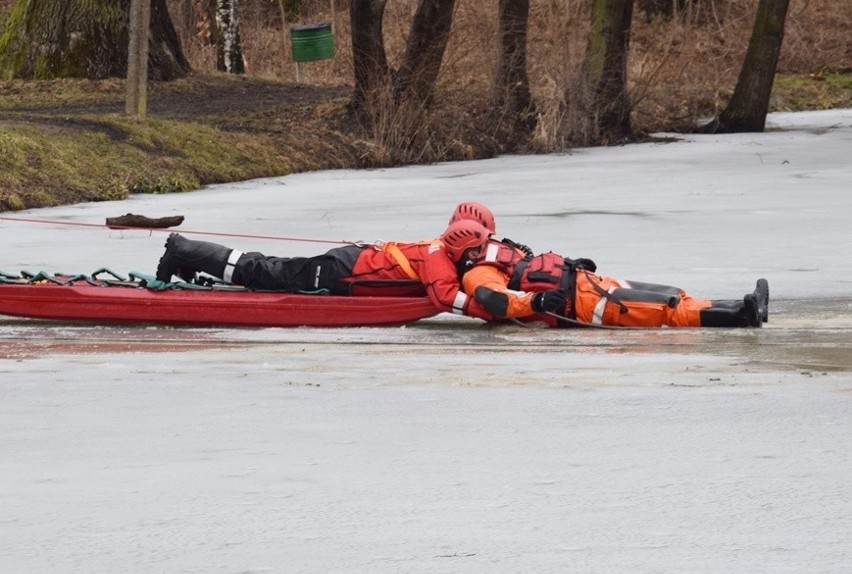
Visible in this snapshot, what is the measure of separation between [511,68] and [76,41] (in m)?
6.75

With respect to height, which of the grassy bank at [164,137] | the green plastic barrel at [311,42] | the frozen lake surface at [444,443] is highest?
the green plastic barrel at [311,42]

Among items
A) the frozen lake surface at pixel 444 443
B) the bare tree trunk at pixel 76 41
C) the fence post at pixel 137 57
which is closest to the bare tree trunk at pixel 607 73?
the fence post at pixel 137 57

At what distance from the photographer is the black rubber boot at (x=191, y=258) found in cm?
898

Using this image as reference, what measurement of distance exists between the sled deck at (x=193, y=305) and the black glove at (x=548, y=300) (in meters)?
0.68

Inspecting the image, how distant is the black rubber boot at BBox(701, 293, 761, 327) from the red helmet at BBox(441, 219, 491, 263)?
47.9 inches

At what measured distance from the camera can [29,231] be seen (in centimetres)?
1304

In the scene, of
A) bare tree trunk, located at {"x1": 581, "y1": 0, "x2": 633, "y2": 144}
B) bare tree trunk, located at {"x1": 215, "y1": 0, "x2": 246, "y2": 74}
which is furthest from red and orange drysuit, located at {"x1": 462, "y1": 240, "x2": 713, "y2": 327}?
bare tree trunk, located at {"x1": 215, "y1": 0, "x2": 246, "y2": 74}

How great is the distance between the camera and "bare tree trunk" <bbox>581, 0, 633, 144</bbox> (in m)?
21.9

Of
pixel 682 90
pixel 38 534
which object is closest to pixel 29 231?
pixel 38 534

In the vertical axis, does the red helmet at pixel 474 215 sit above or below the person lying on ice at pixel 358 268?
above

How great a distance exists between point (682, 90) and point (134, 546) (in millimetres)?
22537

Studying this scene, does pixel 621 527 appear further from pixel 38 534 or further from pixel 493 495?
pixel 38 534

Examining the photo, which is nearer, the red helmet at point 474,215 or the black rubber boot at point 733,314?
the black rubber boot at point 733,314

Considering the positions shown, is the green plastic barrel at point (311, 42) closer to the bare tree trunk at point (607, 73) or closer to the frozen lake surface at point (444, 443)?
the bare tree trunk at point (607, 73)
